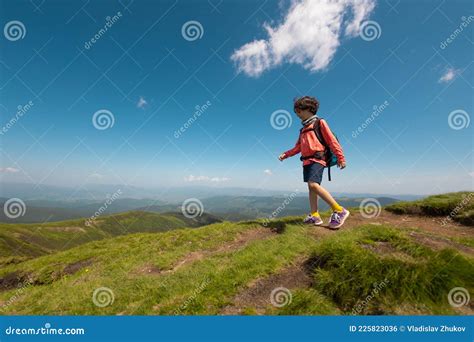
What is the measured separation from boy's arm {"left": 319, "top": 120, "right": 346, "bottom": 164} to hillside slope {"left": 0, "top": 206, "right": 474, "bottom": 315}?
8.23ft

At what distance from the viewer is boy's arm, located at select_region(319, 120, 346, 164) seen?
313 inches

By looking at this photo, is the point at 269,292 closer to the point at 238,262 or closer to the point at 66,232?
the point at 238,262

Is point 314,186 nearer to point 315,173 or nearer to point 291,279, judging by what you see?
point 315,173

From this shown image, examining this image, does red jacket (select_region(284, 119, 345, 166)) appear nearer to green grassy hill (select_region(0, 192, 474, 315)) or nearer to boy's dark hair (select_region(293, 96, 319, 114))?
boy's dark hair (select_region(293, 96, 319, 114))

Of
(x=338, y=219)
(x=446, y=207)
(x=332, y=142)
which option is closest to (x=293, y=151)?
(x=332, y=142)

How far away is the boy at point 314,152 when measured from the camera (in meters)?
8.00

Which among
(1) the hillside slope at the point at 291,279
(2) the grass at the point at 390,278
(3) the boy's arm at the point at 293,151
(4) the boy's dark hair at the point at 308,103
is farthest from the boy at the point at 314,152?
(2) the grass at the point at 390,278

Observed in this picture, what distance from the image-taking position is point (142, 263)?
8266mm

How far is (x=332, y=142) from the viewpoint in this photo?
314 inches

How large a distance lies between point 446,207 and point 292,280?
10.4 metres

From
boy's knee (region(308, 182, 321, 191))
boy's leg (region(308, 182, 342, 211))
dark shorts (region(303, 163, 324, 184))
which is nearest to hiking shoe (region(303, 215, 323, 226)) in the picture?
boy's leg (region(308, 182, 342, 211))

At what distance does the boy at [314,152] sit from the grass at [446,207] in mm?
5682

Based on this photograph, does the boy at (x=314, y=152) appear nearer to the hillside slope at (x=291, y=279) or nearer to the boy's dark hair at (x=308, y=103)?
the boy's dark hair at (x=308, y=103)

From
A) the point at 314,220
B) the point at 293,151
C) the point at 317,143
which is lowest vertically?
the point at 314,220
